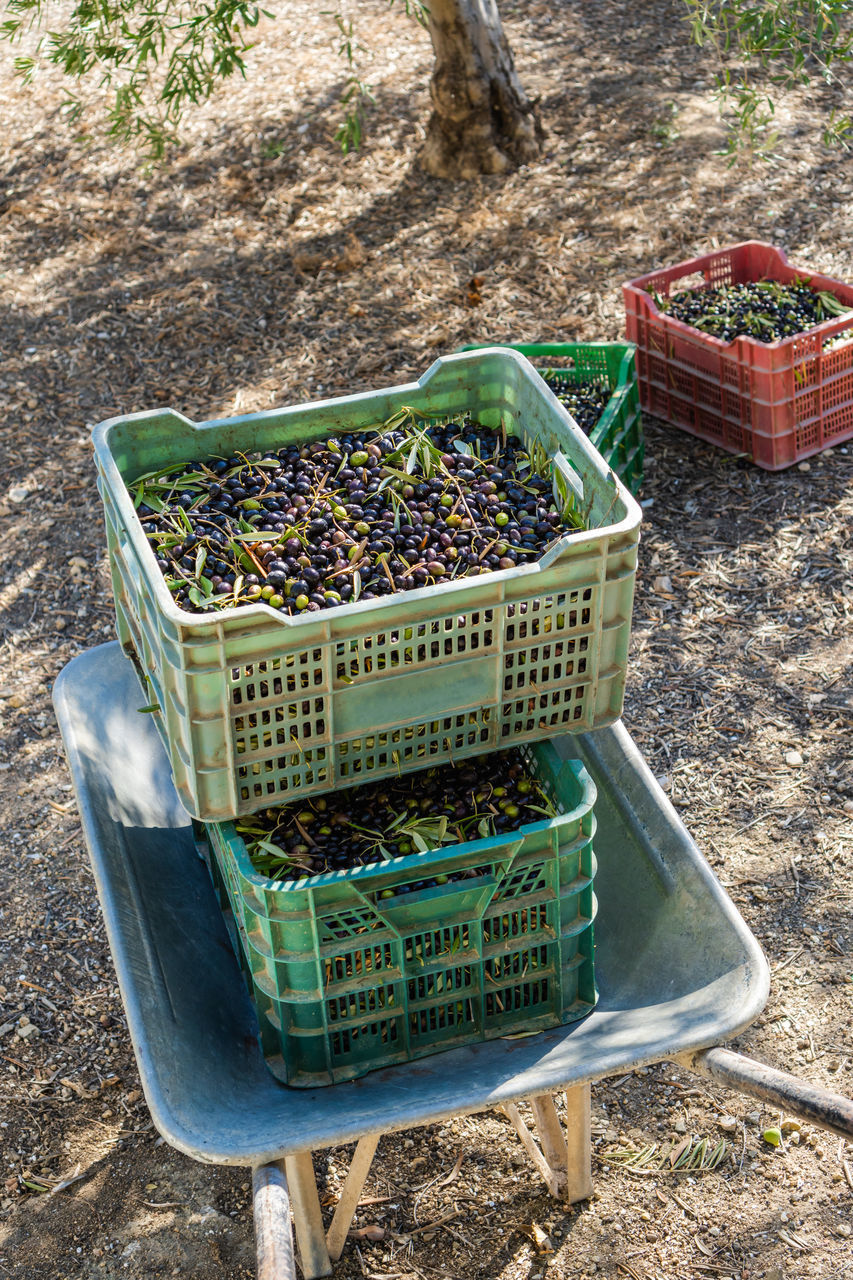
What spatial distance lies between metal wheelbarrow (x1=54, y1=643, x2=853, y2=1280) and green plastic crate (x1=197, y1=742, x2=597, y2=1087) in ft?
0.22

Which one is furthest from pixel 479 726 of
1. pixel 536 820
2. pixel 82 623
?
pixel 82 623

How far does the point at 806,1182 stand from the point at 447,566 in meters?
1.89

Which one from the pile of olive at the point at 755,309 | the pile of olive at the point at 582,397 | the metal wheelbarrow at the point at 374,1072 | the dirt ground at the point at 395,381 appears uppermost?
the metal wheelbarrow at the point at 374,1072

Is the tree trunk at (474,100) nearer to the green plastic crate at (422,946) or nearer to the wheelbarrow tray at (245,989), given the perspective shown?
the wheelbarrow tray at (245,989)

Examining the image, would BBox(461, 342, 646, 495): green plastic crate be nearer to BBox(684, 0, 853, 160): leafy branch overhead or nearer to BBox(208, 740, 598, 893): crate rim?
BBox(684, 0, 853, 160): leafy branch overhead

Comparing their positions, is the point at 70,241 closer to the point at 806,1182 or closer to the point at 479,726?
the point at 479,726

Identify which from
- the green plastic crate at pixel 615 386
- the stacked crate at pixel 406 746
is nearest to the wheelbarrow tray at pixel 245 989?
the stacked crate at pixel 406 746

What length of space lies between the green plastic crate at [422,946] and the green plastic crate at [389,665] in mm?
188

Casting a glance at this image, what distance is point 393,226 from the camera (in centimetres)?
762

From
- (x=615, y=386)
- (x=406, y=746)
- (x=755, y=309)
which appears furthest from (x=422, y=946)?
(x=755, y=309)

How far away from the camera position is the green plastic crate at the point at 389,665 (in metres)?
2.36

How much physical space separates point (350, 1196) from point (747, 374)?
153 inches

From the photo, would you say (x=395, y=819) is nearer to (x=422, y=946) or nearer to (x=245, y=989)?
(x=422, y=946)

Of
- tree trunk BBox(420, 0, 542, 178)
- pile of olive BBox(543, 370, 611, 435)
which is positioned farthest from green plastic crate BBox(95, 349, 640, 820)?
tree trunk BBox(420, 0, 542, 178)
